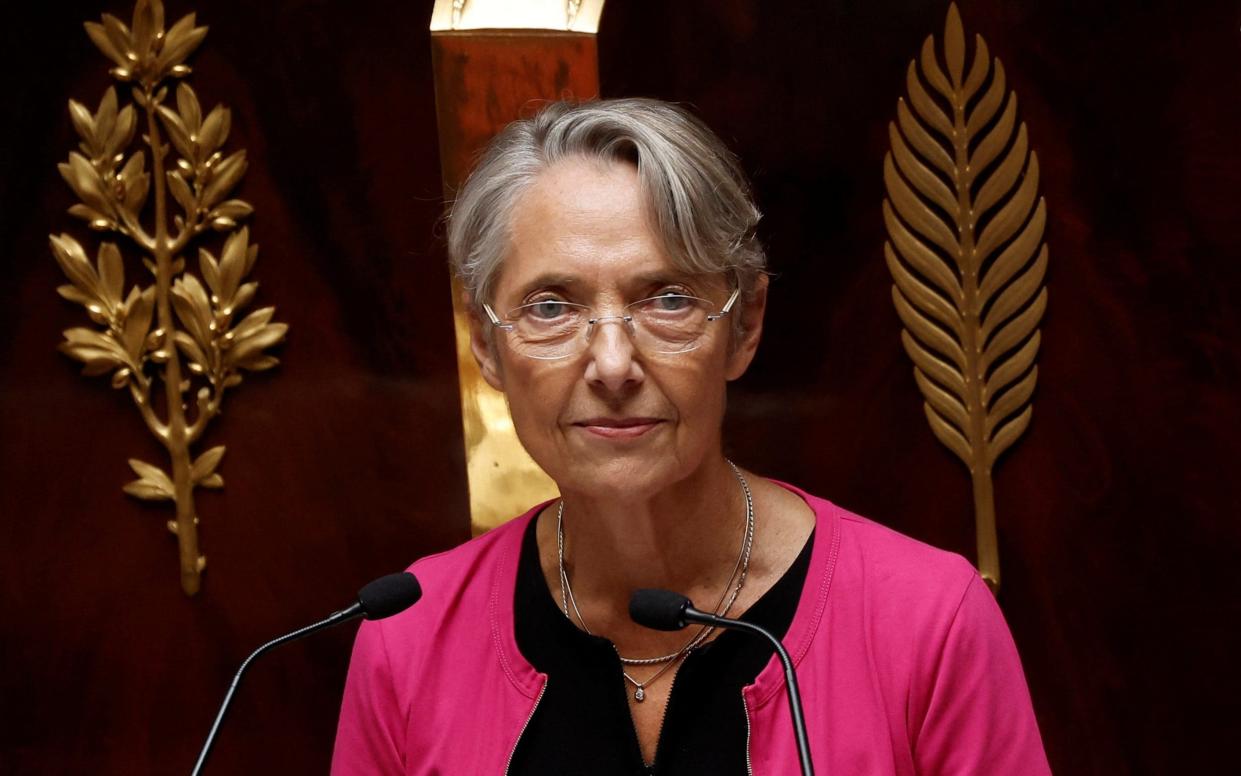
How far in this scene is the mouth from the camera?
1.76m

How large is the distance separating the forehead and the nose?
46mm

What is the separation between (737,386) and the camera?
243 cm

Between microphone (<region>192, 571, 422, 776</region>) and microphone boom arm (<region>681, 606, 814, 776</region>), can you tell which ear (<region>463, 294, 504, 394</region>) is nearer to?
microphone (<region>192, 571, 422, 776</region>)

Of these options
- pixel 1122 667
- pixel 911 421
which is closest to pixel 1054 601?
pixel 1122 667

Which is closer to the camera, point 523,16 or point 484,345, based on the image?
point 484,345

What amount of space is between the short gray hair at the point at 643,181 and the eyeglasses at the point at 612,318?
0.05 metres

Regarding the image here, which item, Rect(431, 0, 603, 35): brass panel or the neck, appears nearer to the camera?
the neck

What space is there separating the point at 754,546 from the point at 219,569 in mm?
952

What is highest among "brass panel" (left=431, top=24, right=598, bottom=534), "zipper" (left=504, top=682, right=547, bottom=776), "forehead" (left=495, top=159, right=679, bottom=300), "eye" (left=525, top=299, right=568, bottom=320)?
"brass panel" (left=431, top=24, right=598, bottom=534)

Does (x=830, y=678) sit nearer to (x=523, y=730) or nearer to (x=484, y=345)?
(x=523, y=730)

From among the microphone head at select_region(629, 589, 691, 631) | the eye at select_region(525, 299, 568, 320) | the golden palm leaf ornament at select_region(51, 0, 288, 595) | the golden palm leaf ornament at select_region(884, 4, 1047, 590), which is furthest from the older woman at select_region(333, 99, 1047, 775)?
the golden palm leaf ornament at select_region(51, 0, 288, 595)

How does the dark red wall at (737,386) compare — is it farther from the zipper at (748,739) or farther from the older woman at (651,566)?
the zipper at (748,739)

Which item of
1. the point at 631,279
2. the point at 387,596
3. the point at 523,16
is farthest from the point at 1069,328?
the point at 387,596

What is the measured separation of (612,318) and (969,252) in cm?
73
